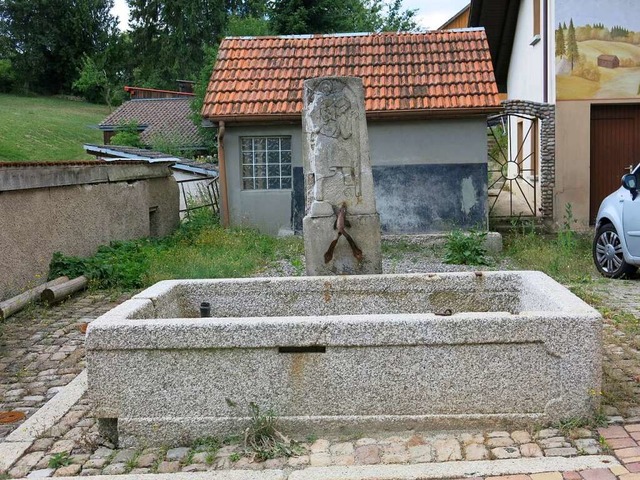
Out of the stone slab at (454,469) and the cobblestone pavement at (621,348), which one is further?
the cobblestone pavement at (621,348)

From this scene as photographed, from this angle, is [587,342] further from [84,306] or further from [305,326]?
[84,306]

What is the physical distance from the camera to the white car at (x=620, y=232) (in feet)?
34.4

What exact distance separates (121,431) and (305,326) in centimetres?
132

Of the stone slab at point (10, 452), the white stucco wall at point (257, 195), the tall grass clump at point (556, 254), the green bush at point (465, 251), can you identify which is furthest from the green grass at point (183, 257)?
the stone slab at point (10, 452)

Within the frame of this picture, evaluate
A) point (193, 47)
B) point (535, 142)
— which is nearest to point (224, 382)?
point (535, 142)

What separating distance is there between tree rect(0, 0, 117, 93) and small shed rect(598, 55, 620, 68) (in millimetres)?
44175

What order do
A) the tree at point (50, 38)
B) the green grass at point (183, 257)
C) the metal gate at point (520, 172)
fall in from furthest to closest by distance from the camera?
1. the tree at point (50, 38)
2. the metal gate at point (520, 172)
3. the green grass at point (183, 257)

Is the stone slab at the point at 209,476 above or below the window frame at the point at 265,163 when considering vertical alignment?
below

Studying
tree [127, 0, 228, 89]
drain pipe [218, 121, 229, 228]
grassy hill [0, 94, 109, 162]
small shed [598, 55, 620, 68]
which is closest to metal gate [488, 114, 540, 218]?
small shed [598, 55, 620, 68]

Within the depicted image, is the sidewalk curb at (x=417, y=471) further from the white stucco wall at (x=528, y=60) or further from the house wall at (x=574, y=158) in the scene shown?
the white stucco wall at (x=528, y=60)

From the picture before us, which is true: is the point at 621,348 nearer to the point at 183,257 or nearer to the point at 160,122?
the point at 183,257

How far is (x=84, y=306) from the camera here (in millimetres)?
9773

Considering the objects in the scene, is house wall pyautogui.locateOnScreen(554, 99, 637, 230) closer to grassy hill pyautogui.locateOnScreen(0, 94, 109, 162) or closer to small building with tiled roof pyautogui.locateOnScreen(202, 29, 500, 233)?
small building with tiled roof pyautogui.locateOnScreen(202, 29, 500, 233)

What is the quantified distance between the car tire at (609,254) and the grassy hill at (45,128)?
59.6 ft
